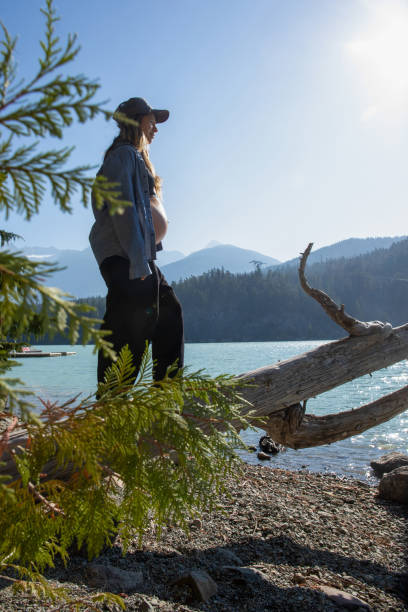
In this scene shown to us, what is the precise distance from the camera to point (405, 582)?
331 cm

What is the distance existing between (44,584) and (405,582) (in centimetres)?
311

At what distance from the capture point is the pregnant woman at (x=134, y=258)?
328 cm

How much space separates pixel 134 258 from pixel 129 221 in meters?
0.28

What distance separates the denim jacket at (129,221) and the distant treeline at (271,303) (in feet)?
448

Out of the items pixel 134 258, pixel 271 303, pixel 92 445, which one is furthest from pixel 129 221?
pixel 271 303

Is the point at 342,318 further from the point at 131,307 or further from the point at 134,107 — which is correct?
the point at 134,107

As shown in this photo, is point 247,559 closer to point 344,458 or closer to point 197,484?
point 197,484

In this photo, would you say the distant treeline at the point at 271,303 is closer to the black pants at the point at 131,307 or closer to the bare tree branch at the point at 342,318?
the bare tree branch at the point at 342,318

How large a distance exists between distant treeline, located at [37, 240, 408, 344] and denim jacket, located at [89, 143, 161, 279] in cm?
13668

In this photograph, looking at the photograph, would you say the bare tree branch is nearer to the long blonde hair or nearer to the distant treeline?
the long blonde hair

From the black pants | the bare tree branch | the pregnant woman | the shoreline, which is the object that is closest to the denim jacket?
the pregnant woman

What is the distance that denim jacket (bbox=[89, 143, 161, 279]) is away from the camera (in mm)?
3240

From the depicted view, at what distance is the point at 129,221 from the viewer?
3225 mm

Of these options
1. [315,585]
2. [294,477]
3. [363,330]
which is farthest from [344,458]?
[315,585]
